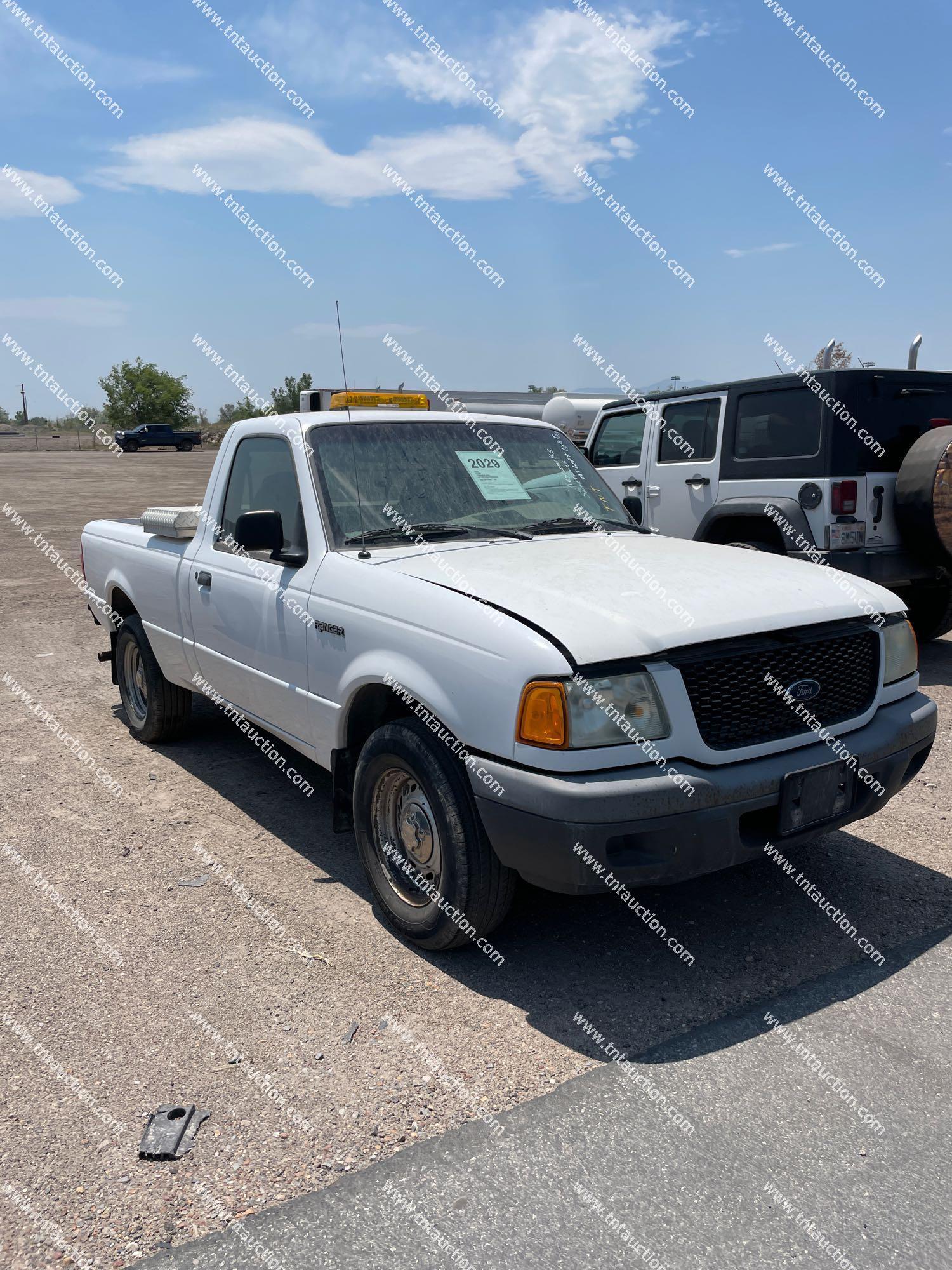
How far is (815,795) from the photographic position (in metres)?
3.29

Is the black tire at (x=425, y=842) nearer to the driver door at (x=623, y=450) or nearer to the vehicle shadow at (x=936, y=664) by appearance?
the vehicle shadow at (x=936, y=664)

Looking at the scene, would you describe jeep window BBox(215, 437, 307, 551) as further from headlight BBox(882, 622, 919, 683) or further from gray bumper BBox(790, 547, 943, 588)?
gray bumper BBox(790, 547, 943, 588)

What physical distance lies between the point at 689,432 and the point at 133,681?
5.02 m

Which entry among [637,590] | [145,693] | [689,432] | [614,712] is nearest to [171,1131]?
[614,712]

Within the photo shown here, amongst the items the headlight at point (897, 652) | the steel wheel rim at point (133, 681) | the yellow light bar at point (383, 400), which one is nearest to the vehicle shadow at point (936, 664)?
the headlight at point (897, 652)

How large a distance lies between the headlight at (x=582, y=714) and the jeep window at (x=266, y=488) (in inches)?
63.0

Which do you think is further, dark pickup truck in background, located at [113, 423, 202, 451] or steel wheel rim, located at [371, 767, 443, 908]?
dark pickup truck in background, located at [113, 423, 202, 451]

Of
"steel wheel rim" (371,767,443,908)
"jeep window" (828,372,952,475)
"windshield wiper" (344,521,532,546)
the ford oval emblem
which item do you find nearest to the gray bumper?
"jeep window" (828,372,952,475)

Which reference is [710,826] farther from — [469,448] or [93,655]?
[93,655]

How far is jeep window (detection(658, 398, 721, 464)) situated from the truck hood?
4.36m

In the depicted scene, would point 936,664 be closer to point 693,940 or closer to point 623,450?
point 623,450

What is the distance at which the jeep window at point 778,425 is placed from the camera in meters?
7.45

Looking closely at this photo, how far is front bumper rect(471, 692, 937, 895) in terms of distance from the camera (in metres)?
2.94

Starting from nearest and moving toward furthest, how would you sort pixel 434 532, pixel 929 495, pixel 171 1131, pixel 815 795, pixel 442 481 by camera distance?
pixel 171 1131 < pixel 815 795 < pixel 434 532 < pixel 442 481 < pixel 929 495
